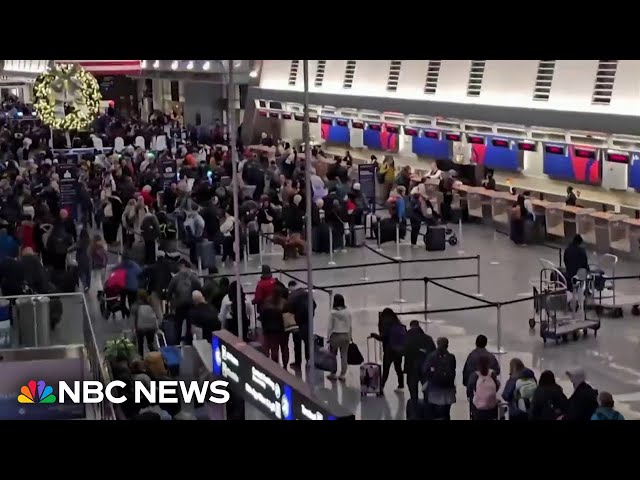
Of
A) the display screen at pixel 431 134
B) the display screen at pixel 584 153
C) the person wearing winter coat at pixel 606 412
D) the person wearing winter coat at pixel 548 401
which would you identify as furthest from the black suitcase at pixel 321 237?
the person wearing winter coat at pixel 606 412

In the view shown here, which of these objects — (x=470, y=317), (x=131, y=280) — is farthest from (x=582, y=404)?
(x=131, y=280)

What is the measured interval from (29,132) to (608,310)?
30.8m

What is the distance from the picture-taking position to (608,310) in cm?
1845

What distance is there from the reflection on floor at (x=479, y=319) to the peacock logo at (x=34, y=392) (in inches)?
130

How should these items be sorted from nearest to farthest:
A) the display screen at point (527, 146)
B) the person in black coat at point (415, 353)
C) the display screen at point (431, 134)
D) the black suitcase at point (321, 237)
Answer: the person in black coat at point (415, 353) → the black suitcase at point (321, 237) → the display screen at point (527, 146) → the display screen at point (431, 134)

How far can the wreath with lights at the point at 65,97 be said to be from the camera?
2850 cm

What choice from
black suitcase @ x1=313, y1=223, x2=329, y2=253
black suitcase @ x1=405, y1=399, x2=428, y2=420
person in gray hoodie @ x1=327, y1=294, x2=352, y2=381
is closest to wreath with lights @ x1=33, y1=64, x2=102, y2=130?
black suitcase @ x1=313, y1=223, x2=329, y2=253

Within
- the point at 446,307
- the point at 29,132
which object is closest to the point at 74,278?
the point at 446,307

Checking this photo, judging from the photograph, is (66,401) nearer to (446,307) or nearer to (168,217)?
(446,307)

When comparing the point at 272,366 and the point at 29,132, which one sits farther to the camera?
the point at 29,132

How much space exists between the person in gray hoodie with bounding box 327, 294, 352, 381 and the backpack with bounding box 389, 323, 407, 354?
2.37 ft

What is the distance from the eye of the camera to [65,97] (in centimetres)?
2905

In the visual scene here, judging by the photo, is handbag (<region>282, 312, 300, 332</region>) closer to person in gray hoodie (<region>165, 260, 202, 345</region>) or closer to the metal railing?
person in gray hoodie (<region>165, 260, 202, 345</region>)

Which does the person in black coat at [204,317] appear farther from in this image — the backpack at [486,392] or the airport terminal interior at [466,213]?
the backpack at [486,392]
